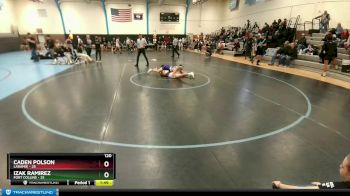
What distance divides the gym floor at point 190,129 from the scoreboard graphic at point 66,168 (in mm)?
2074

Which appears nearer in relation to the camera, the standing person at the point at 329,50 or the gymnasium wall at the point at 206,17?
the standing person at the point at 329,50

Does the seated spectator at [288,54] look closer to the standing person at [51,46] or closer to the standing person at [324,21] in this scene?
the standing person at [324,21]

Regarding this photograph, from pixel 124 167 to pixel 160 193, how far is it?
10.6 ft

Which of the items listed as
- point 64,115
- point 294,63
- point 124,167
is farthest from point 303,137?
point 294,63

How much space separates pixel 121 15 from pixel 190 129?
2804 cm

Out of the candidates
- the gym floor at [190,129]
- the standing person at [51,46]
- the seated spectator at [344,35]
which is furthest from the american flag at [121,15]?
the seated spectator at [344,35]

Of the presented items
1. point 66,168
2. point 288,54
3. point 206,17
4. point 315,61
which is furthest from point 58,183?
point 206,17

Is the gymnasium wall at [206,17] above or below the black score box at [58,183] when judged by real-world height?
above

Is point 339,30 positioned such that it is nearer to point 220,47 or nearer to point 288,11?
point 288,11

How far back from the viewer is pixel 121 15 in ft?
98.8

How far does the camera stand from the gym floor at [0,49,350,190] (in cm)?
388

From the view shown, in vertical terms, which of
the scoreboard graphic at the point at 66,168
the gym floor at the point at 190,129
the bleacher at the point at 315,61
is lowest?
the gym floor at the point at 190,129

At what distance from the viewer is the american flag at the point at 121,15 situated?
2986 cm

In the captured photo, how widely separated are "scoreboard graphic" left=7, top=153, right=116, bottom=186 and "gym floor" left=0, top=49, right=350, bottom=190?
2.07 meters
